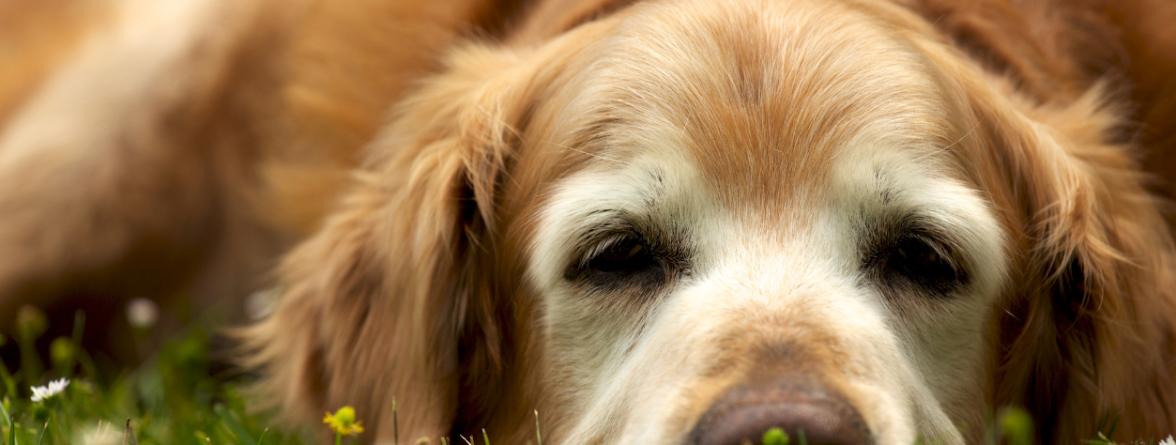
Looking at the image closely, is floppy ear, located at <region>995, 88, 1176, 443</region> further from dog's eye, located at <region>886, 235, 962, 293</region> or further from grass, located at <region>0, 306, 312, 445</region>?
grass, located at <region>0, 306, 312, 445</region>

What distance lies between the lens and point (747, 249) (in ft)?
7.82

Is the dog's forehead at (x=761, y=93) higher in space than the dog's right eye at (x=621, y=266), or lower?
higher

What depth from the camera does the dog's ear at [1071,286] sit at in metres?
2.69

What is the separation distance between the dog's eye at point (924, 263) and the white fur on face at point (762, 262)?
29mm

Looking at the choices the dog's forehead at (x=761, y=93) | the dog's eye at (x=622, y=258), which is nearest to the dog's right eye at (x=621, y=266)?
the dog's eye at (x=622, y=258)

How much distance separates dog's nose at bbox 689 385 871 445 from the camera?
74.8 inches

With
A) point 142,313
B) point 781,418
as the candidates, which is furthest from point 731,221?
point 142,313

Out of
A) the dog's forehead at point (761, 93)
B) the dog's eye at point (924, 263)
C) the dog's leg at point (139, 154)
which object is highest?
the dog's forehead at point (761, 93)

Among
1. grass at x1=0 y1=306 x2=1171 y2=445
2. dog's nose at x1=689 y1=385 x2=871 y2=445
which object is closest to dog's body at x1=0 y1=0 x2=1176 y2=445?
dog's nose at x1=689 y1=385 x2=871 y2=445

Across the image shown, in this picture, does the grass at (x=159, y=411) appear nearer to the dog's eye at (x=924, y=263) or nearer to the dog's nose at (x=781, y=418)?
the dog's nose at (x=781, y=418)

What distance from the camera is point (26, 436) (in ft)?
8.61

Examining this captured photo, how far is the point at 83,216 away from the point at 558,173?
2.55m

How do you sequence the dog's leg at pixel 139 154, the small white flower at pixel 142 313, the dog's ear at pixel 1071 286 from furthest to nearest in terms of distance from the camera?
the dog's leg at pixel 139 154 < the small white flower at pixel 142 313 < the dog's ear at pixel 1071 286

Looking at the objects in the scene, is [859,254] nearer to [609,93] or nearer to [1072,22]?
[609,93]
